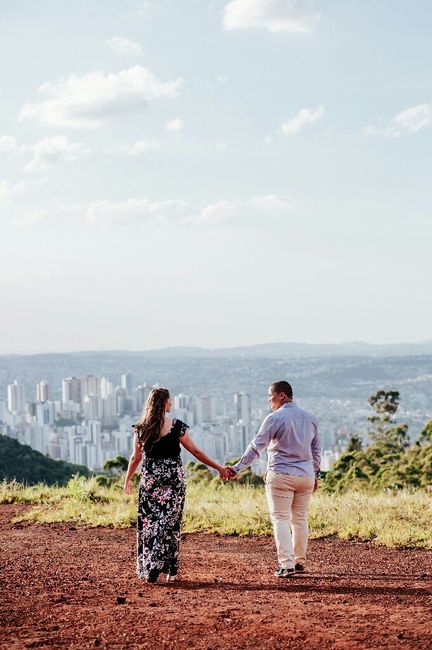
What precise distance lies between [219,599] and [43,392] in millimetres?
92108

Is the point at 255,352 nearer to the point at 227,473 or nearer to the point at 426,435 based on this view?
the point at 426,435


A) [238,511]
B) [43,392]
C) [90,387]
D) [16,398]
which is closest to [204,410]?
[90,387]

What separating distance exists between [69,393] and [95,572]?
87.9 meters

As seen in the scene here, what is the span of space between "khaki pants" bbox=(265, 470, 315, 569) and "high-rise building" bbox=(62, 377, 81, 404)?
3399 inches

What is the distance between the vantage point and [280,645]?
19.3ft

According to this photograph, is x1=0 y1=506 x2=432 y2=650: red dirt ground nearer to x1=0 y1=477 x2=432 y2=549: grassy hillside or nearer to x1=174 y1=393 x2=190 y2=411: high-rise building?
x1=0 y1=477 x2=432 y2=549: grassy hillside

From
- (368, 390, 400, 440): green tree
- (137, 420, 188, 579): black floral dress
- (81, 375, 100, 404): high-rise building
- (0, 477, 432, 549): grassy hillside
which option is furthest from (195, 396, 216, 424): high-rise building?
(137, 420, 188, 579): black floral dress

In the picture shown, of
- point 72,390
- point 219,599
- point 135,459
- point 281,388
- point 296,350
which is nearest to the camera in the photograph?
point 219,599

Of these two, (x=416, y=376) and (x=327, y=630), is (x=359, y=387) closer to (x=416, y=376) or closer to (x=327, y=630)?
(x=416, y=376)

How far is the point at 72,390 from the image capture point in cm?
9531

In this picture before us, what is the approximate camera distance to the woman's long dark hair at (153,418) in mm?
8258

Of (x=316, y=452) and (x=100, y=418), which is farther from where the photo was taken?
(x=100, y=418)

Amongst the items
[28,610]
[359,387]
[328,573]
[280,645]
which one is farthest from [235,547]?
[359,387]

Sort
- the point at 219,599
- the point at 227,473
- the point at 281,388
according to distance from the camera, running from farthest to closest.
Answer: the point at 227,473 → the point at 281,388 → the point at 219,599
